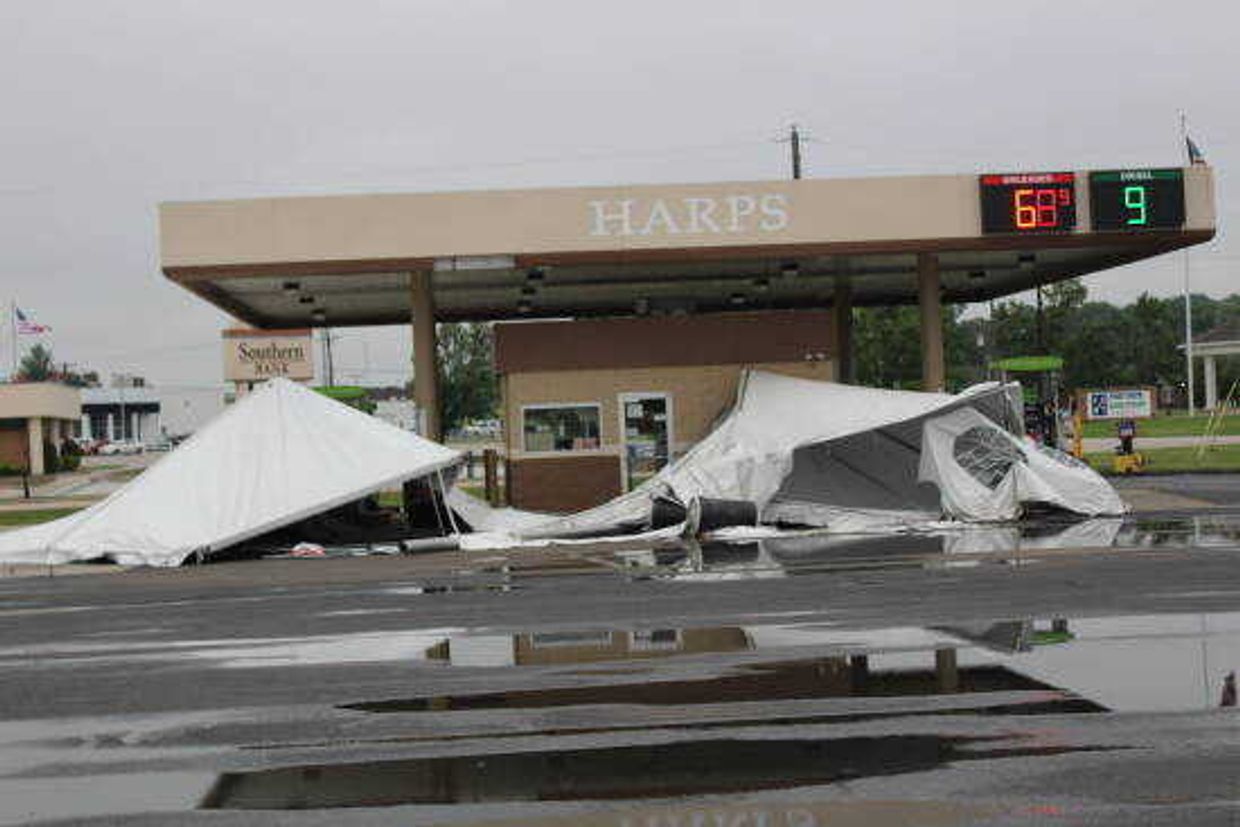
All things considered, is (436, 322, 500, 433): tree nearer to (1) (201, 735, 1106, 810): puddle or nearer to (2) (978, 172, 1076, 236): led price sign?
(2) (978, 172, 1076, 236): led price sign

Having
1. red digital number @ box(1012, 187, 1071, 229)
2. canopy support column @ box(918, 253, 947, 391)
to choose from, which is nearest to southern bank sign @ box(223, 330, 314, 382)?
canopy support column @ box(918, 253, 947, 391)

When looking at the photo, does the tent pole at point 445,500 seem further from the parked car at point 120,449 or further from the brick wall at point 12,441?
the parked car at point 120,449

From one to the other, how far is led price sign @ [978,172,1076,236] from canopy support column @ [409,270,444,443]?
10.9m

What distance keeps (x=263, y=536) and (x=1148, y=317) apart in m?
93.1

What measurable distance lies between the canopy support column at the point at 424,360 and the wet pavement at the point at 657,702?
44.4 feet

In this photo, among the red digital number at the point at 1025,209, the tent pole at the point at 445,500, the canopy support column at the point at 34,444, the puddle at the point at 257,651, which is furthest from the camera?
the canopy support column at the point at 34,444

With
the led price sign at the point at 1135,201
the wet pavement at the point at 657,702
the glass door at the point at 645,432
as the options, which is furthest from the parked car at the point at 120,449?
the wet pavement at the point at 657,702

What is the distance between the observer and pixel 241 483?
2403 cm

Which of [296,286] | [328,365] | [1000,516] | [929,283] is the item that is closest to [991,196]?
[929,283]

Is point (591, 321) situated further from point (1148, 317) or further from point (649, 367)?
point (1148, 317)

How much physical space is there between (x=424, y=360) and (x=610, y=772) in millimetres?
24096

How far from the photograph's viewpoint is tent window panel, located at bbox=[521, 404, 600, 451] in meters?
30.9

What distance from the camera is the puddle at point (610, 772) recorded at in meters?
6.95

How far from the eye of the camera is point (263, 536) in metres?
25.4
